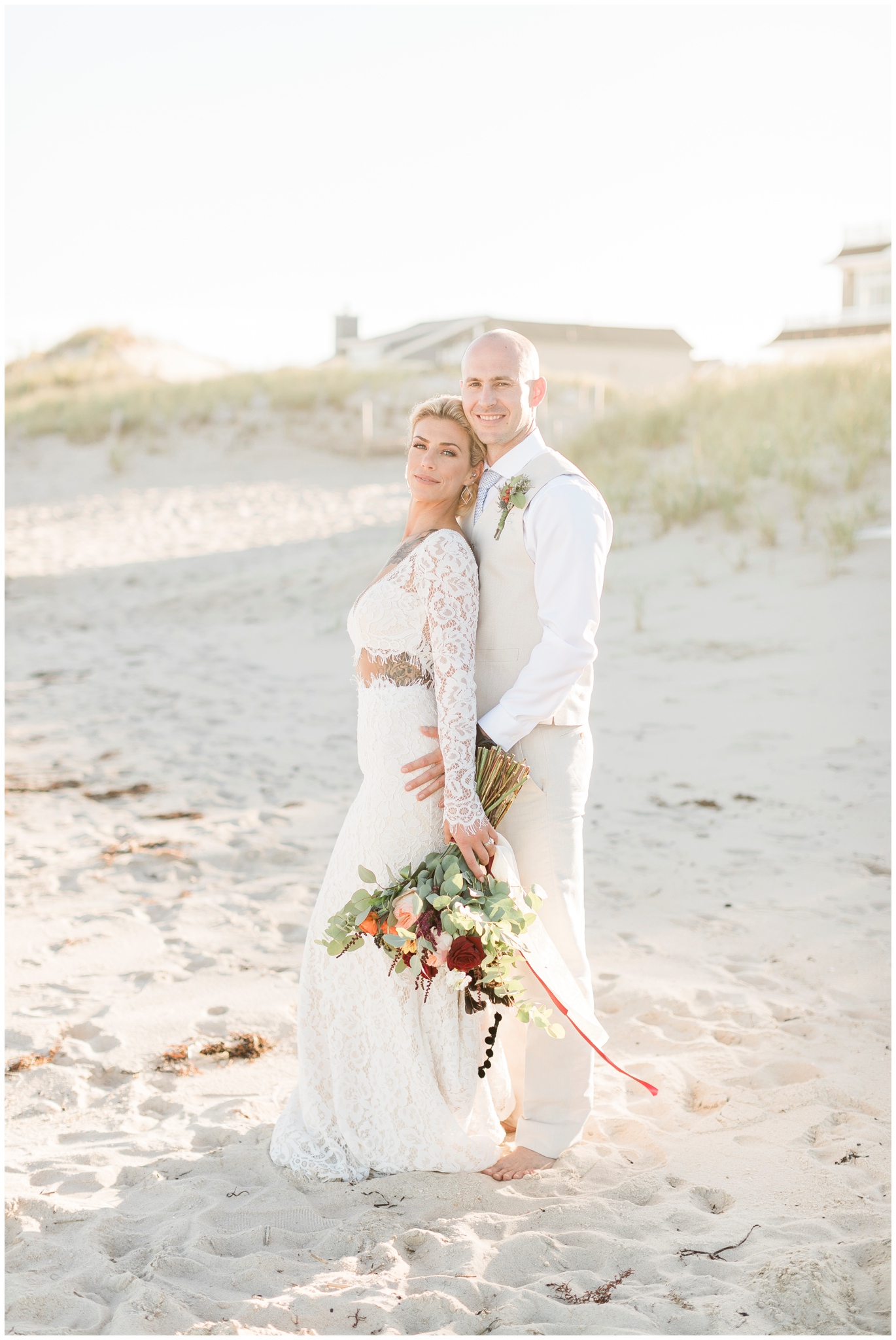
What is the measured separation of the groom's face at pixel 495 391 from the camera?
117 inches

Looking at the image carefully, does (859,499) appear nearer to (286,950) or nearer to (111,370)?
(286,950)

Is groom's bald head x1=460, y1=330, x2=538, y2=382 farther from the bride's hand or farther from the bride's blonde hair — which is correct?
the bride's hand

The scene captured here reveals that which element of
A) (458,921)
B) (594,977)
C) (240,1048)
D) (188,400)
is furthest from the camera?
(188,400)

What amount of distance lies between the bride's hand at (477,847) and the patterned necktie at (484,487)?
2.79ft

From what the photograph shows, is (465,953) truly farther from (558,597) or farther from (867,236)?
(867,236)

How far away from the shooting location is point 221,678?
955cm

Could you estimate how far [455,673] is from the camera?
2934 mm

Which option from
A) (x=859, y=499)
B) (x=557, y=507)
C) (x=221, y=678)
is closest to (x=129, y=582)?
(x=221, y=678)

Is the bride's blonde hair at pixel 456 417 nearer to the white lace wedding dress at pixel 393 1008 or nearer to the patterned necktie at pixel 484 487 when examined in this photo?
the patterned necktie at pixel 484 487

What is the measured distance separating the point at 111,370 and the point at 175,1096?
84.0 feet

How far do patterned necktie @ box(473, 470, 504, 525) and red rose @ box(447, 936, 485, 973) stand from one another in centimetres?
113

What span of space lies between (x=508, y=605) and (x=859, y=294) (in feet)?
140

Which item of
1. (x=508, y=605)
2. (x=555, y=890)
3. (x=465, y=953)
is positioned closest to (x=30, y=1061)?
(x=465, y=953)

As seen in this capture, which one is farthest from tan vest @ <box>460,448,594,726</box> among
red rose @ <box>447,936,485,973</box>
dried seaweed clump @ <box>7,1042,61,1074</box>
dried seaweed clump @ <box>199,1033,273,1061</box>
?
dried seaweed clump @ <box>7,1042,61,1074</box>
